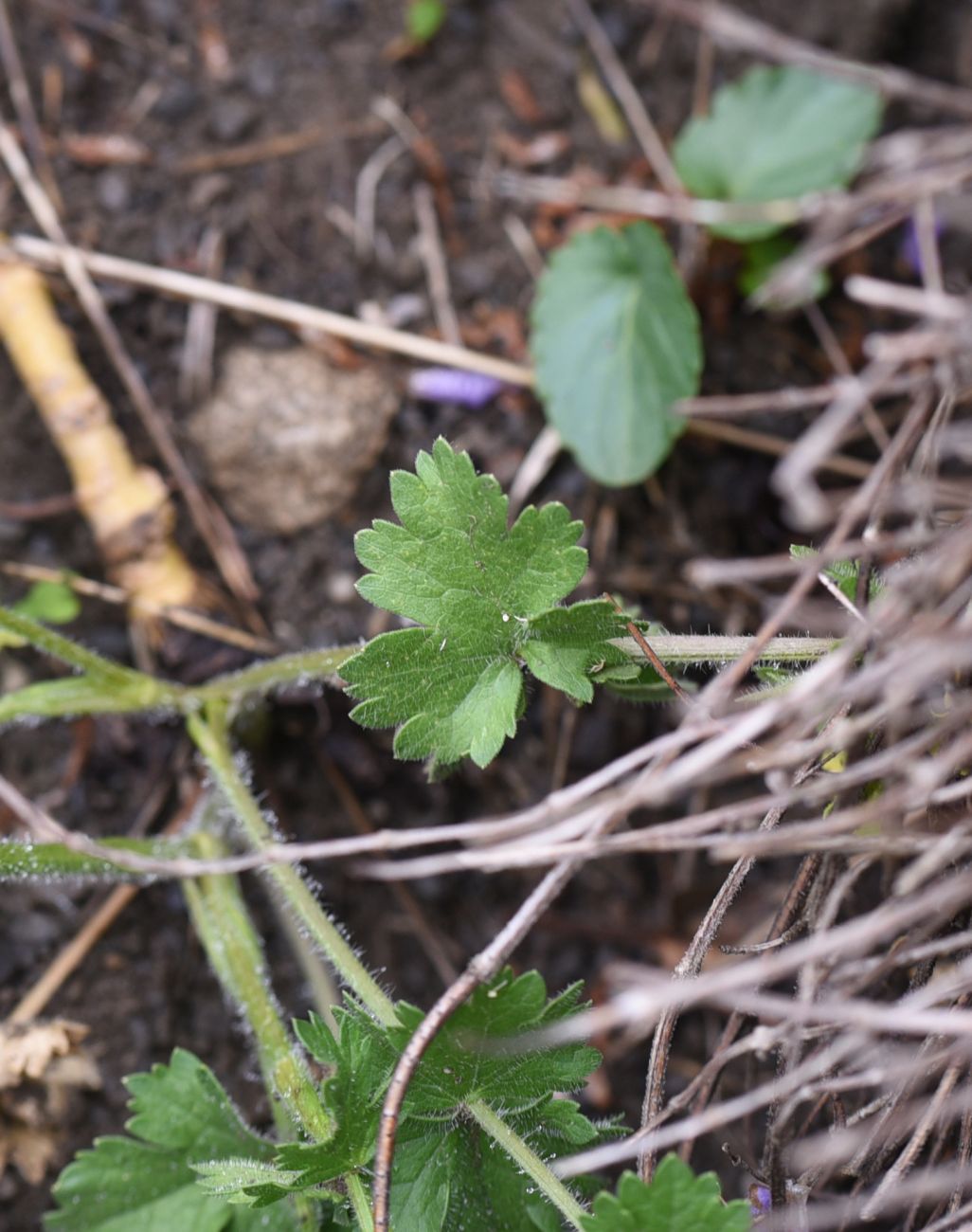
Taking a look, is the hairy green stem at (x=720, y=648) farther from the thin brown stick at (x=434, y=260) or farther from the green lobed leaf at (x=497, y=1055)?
the thin brown stick at (x=434, y=260)

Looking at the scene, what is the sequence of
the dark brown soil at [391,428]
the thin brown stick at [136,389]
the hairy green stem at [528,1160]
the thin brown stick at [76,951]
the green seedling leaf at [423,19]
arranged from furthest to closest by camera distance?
the green seedling leaf at [423,19]
the thin brown stick at [136,389]
the dark brown soil at [391,428]
the thin brown stick at [76,951]
the hairy green stem at [528,1160]

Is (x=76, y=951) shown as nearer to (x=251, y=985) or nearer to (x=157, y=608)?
(x=251, y=985)

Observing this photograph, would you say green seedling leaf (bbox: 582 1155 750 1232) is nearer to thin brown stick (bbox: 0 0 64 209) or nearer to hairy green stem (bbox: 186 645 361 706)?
hairy green stem (bbox: 186 645 361 706)

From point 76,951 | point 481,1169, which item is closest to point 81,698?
point 76,951

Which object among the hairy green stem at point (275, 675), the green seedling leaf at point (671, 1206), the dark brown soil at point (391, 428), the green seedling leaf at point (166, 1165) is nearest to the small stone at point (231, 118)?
the dark brown soil at point (391, 428)

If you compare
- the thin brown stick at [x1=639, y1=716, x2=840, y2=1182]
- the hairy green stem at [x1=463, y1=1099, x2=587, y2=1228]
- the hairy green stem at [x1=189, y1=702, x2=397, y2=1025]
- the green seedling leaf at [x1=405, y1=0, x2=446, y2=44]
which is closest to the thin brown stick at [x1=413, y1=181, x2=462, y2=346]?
the green seedling leaf at [x1=405, y1=0, x2=446, y2=44]

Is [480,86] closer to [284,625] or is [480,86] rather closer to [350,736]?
[284,625]

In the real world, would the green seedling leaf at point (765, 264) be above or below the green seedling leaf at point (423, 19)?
below

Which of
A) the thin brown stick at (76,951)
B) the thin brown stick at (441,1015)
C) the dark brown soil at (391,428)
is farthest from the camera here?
the dark brown soil at (391,428)
